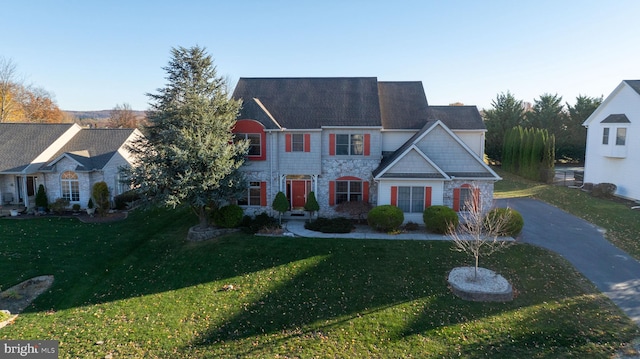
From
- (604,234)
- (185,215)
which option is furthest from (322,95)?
(604,234)

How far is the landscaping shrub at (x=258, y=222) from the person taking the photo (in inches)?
766

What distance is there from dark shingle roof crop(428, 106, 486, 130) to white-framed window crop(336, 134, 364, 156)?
516 cm

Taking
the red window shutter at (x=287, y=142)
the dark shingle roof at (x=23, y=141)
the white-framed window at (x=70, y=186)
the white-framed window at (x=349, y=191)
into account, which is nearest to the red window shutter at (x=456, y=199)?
the white-framed window at (x=349, y=191)

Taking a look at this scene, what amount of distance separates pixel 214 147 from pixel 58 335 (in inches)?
387

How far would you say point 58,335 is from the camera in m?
11.2

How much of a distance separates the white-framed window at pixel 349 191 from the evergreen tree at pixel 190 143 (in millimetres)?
5708

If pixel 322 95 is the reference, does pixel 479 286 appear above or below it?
below

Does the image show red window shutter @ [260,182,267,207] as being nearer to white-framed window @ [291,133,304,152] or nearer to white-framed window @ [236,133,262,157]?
white-framed window @ [236,133,262,157]

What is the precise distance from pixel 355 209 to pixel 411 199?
316 cm

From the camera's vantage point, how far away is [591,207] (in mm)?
24469

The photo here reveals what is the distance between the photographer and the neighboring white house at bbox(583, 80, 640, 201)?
2619 centimetres

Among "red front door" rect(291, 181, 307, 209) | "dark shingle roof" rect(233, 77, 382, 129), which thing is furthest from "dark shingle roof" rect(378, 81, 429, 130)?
"red front door" rect(291, 181, 307, 209)

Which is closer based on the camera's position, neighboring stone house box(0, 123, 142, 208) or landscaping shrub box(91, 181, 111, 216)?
landscaping shrub box(91, 181, 111, 216)

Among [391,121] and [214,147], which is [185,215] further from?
[391,121]
